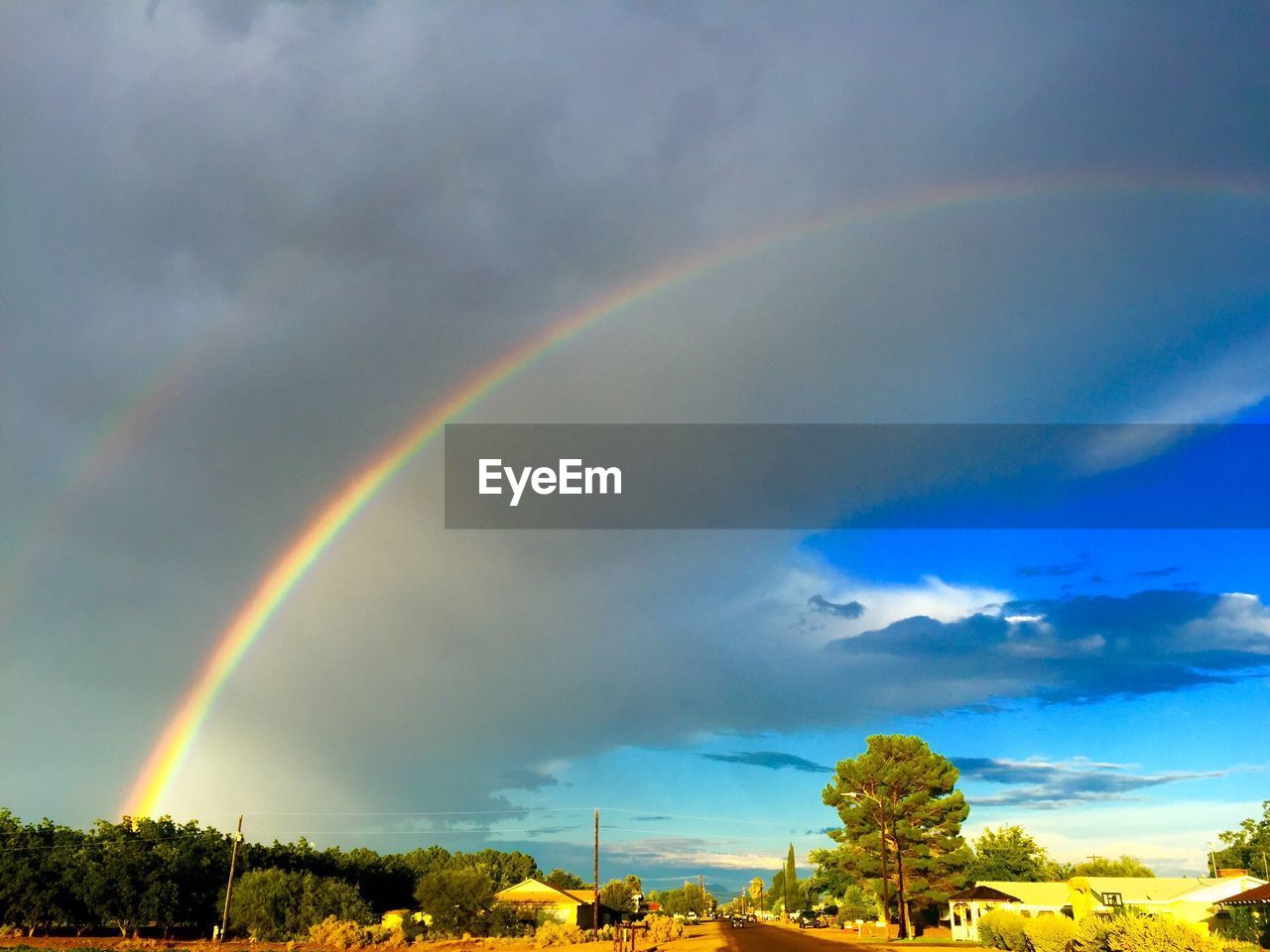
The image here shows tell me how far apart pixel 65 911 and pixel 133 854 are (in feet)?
18.5

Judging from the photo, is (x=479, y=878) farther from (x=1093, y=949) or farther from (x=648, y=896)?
(x=648, y=896)

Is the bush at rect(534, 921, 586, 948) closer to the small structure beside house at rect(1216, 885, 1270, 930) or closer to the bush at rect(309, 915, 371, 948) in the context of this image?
the bush at rect(309, 915, 371, 948)

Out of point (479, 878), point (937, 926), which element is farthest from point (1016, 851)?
point (479, 878)

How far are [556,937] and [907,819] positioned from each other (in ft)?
99.3

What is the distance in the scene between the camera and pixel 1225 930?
52750 mm

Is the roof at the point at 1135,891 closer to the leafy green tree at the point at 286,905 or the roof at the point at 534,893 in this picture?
the roof at the point at 534,893

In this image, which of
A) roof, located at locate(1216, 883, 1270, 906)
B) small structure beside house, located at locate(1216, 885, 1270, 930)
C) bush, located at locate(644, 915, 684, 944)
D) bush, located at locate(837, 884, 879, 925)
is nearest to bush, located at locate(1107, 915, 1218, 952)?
small structure beside house, located at locate(1216, 885, 1270, 930)

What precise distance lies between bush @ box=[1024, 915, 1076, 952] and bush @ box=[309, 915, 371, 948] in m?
43.6

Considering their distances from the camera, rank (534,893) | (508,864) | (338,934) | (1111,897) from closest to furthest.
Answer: (338,934) < (1111,897) < (534,893) < (508,864)

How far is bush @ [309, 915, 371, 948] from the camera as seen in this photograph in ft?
208

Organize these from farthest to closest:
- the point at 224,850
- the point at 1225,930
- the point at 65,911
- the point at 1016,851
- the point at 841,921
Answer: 1. the point at 841,921
2. the point at 1016,851
3. the point at 224,850
4. the point at 65,911
5. the point at 1225,930

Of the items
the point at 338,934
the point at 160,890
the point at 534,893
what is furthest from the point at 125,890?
the point at 534,893

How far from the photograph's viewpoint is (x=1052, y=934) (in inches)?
1572

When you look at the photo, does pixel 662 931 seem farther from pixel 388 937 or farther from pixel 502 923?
pixel 388 937
